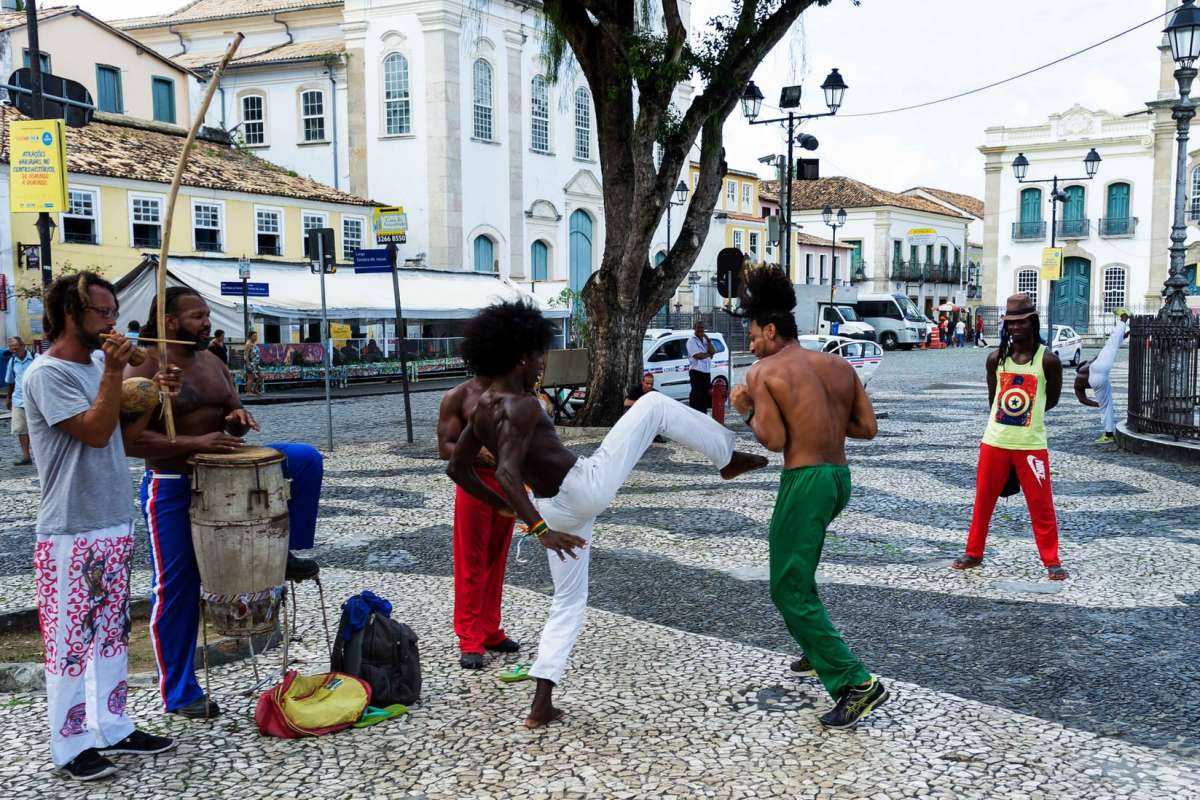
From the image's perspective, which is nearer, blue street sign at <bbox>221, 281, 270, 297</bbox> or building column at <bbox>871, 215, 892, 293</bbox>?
blue street sign at <bbox>221, 281, 270, 297</bbox>

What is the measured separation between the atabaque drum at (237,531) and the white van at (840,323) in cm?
3481

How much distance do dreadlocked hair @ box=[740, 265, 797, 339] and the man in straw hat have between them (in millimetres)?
2698

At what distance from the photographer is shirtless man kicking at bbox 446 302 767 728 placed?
161 inches

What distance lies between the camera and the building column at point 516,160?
36.7 m

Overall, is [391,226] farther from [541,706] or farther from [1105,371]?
[541,706]

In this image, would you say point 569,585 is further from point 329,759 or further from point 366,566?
point 366,566

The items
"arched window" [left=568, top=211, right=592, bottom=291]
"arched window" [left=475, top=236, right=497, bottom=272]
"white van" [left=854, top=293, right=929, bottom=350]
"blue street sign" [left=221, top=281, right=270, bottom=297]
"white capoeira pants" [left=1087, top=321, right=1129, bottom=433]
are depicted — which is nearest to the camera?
"white capoeira pants" [left=1087, top=321, right=1129, bottom=433]

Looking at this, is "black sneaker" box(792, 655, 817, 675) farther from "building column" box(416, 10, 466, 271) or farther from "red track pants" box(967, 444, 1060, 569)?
"building column" box(416, 10, 466, 271)

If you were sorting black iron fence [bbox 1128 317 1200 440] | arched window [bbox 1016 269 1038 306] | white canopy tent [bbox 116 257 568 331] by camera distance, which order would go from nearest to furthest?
black iron fence [bbox 1128 317 1200 440], white canopy tent [bbox 116 257 568 331], arched window [bbox 1016 269 1038 306]

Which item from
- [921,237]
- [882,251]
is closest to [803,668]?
[882,251]

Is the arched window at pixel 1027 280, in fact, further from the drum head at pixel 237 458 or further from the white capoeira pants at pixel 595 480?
the drum head at pixel 237 458

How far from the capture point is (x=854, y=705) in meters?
4.25

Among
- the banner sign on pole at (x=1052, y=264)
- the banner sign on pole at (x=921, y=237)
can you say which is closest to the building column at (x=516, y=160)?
the banner sign on pole at (x=1052, y=264)

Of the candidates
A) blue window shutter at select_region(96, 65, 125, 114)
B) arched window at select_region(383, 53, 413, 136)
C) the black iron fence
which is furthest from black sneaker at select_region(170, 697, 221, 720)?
arched window at select_region(383, 53, 413, 136)
